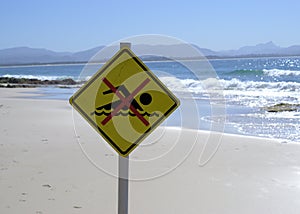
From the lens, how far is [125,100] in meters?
2.31

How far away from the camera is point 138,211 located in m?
4.29

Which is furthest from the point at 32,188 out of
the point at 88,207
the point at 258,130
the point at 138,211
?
the point at 258,130

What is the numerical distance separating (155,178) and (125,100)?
3.19 meters

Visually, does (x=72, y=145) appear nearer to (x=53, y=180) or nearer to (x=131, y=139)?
(x=53, y=180)

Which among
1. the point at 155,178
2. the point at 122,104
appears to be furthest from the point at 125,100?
the point at 155,178

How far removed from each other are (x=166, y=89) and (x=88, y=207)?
239cm

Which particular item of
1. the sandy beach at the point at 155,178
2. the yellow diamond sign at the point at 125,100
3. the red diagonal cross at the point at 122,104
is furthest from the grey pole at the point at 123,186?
the sandy beach at the point at 155,178

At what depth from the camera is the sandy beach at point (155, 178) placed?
441 centimetres

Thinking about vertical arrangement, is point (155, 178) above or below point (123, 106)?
below

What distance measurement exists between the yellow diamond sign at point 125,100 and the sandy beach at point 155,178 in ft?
5.81

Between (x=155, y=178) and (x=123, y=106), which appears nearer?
(x=123, y=106)

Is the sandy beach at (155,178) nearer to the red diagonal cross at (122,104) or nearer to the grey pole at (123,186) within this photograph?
the grey pole at (123,186)

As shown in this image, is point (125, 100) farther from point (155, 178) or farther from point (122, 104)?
point (155, 178)

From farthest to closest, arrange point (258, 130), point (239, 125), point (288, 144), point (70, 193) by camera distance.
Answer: point (239, 125)
point (258, 130)
point (288, 144)
point (70, 193)
